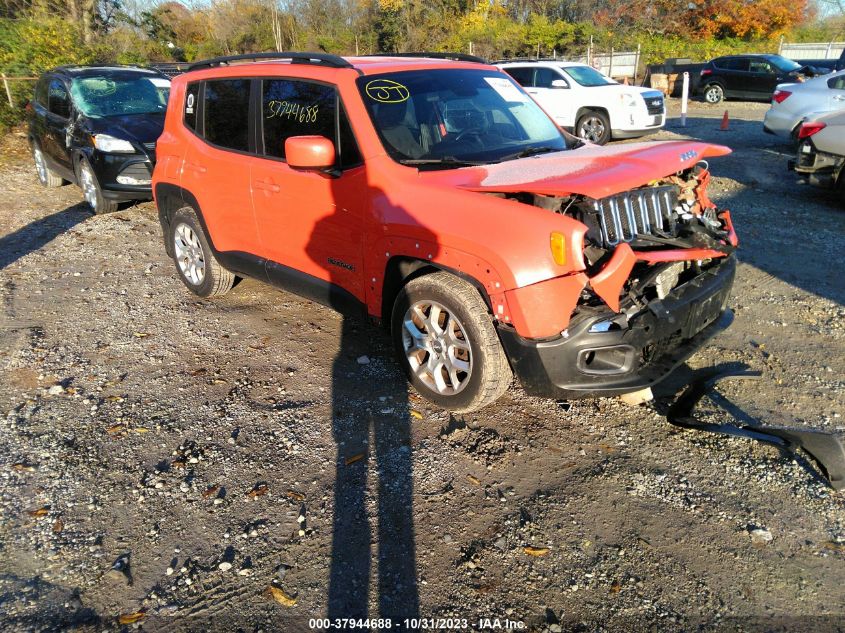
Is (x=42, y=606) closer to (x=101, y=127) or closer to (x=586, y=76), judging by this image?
(x=101, y=127)

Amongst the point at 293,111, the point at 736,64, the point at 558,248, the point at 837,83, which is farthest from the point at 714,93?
the point at 558,248

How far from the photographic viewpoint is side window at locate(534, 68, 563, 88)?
1396 centimetres

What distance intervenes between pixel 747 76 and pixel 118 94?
19.4 m

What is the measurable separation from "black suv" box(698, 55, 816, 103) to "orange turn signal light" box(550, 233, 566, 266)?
2095cm

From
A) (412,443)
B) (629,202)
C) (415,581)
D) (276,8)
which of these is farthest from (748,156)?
(276,8)

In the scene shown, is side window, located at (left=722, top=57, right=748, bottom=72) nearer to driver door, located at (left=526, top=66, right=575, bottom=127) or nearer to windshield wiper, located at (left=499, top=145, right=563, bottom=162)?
driver door, located at (left=526, top=66, right=575, bottom=127)

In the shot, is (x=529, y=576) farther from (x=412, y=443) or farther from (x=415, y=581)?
(x=412, y=443)

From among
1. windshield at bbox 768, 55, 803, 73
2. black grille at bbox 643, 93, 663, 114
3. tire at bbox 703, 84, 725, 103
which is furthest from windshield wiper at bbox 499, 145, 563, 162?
tire at bbox 703, 84, 725, 103

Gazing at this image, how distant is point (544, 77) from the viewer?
1405 cm

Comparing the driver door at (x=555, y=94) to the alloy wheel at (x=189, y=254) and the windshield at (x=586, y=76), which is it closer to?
the windshield at (x=586, y=76)

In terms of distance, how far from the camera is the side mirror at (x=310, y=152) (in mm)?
3877

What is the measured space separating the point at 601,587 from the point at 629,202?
194cm

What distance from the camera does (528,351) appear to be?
10.8ft

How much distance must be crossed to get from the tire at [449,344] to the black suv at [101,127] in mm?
6536
